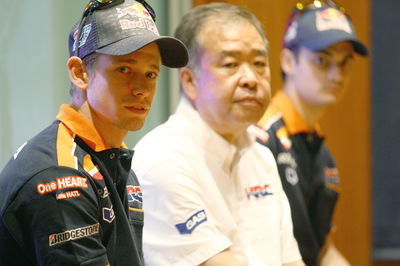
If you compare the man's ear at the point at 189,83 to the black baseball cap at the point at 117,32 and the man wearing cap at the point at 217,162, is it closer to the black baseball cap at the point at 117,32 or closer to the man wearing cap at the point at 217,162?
the man wearing cap at the point at 217,162

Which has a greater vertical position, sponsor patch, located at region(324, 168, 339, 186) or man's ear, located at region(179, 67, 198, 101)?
man's ear, located at region(179, 67, 198, 101)

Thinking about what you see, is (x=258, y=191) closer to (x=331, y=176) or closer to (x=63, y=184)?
(x=331, y=176)

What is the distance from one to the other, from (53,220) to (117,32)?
1.40ft

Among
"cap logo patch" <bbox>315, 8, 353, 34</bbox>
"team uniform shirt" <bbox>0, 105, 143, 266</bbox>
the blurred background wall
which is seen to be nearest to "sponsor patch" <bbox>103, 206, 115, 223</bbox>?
→ "team uniform shirt" <bbox>0, 105, 143, 266</bbox>

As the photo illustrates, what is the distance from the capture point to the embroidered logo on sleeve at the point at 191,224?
1757 millimetres

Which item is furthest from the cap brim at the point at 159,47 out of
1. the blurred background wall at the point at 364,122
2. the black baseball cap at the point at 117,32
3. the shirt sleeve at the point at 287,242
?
the blurred background wall at the point at 364,122

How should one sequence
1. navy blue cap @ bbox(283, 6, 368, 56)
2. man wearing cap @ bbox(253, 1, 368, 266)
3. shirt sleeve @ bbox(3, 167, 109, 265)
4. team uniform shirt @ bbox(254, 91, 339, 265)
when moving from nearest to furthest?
1. shirt sleeve @ bbox(3, 167, 109, 265)
2. team uniform shirt @ bbox(254, 91, 339, 265)
3. man wearing cap @ bbox(253, 1, 368, 266)
4. navy blue cap @ bbox(283, 6, 368, 56)

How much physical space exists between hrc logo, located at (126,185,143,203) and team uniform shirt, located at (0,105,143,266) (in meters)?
0.14

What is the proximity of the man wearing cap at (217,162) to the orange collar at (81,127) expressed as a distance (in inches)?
15.3

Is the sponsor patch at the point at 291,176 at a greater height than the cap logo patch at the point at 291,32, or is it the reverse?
the cap logo patch at the point at 291,32

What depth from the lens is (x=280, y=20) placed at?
3.11 metres

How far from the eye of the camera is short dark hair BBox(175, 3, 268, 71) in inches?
78.8

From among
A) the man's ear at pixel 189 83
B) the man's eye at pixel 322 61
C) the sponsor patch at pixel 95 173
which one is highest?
the man's ear at pixel 189 83

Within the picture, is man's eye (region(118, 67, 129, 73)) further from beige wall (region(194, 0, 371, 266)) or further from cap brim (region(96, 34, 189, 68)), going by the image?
beige wall (region(194, 0, 371, 266))
